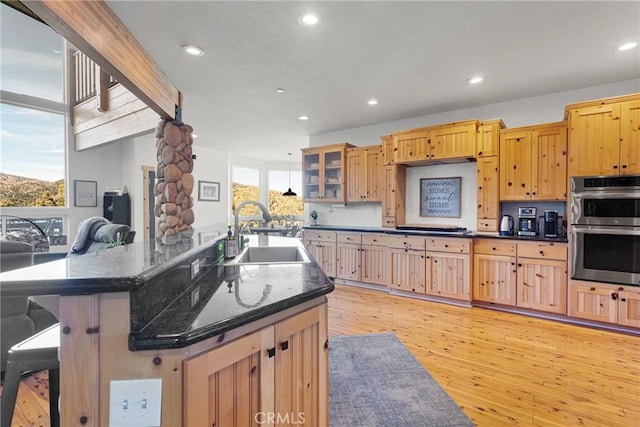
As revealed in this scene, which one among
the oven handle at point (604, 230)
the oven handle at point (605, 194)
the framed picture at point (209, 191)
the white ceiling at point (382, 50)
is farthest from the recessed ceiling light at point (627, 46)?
the framed picture at point (209, 191)

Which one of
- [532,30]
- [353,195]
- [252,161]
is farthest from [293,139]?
[532,30]

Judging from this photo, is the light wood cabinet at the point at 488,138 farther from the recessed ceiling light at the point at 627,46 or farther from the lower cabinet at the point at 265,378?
the lower cabinet at the point at 265,378

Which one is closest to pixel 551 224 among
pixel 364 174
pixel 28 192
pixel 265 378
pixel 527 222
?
pixel 527 222

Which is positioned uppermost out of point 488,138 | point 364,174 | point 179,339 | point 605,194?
point 488,138

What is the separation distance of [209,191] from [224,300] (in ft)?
23.4

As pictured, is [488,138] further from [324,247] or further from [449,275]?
[324,247]

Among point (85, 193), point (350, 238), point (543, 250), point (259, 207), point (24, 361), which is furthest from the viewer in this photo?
point (85, 193)

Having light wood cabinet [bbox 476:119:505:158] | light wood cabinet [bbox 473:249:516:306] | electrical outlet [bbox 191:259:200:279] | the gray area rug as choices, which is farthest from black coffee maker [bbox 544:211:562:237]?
electrical outlet [bbox 191:259:200:279]

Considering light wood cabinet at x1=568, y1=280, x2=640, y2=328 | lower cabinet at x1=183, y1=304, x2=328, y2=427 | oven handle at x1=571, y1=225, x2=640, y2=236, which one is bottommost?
light wood cabinet at x1=568, y1=280, x2=640, y2=328

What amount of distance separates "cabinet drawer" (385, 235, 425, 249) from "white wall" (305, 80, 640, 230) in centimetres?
64

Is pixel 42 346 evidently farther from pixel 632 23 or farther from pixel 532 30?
pixel 632 23

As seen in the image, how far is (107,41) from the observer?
2.28 metres

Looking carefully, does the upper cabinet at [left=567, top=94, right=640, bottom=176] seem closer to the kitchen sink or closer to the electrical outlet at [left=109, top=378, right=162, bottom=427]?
the kitchen sink

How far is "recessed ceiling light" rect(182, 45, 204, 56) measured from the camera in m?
2.77
